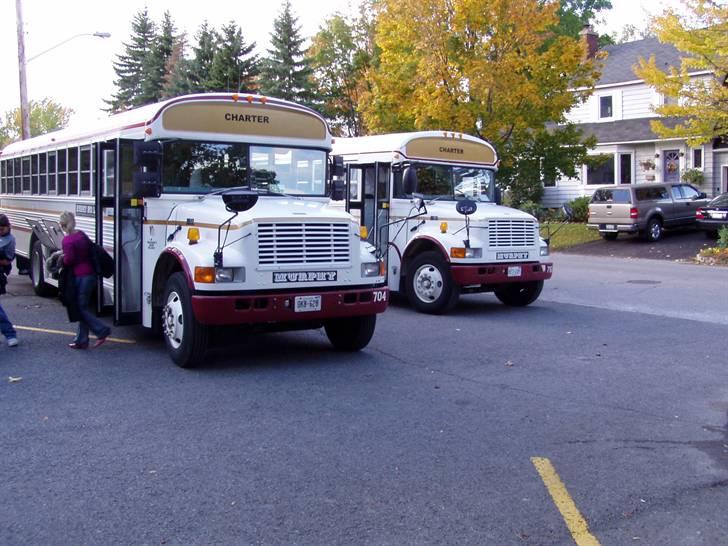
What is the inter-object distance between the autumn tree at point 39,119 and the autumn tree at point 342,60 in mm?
40799

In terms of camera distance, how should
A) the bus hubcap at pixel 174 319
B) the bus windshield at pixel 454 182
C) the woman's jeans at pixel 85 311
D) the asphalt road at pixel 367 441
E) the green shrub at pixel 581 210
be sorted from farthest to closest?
the green shrub at pixel 581 210 < the bus windshield at pixel 454 182 < the woman's jeans at pixel 85 311 < the bus hubcap at pixel 174 319 < the asphalt road at pixel 367 441

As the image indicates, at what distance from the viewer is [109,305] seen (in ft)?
32.9

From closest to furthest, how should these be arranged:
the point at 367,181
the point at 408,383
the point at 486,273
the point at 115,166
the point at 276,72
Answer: the point at 408,383 → the point at 115,166 → the point at 486,273 → the point at 367,181 → the point at 276,72

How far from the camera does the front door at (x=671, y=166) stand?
3412 centimetres

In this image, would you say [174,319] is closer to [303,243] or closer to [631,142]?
[303,243]

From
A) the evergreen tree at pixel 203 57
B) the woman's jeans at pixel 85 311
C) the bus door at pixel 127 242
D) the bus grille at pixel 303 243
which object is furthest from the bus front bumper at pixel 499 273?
the evergreen tree at pixel 203 57

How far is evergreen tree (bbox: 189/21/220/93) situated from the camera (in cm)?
4719

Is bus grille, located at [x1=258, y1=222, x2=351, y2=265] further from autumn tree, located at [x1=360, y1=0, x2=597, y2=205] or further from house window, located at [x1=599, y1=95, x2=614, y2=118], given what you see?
house window, located at [x1=599, y1=95, x2=614, y2=118]

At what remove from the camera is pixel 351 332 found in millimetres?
9219

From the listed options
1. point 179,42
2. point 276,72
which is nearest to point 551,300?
point 276,72

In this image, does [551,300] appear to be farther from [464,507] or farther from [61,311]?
[464,507]

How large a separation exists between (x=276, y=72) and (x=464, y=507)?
138 ft

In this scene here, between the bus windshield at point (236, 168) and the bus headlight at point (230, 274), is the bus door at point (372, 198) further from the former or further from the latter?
the bus headlight at point (230, 274)

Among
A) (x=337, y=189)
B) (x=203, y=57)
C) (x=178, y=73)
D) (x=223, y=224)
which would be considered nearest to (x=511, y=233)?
(x=337, y=189)
